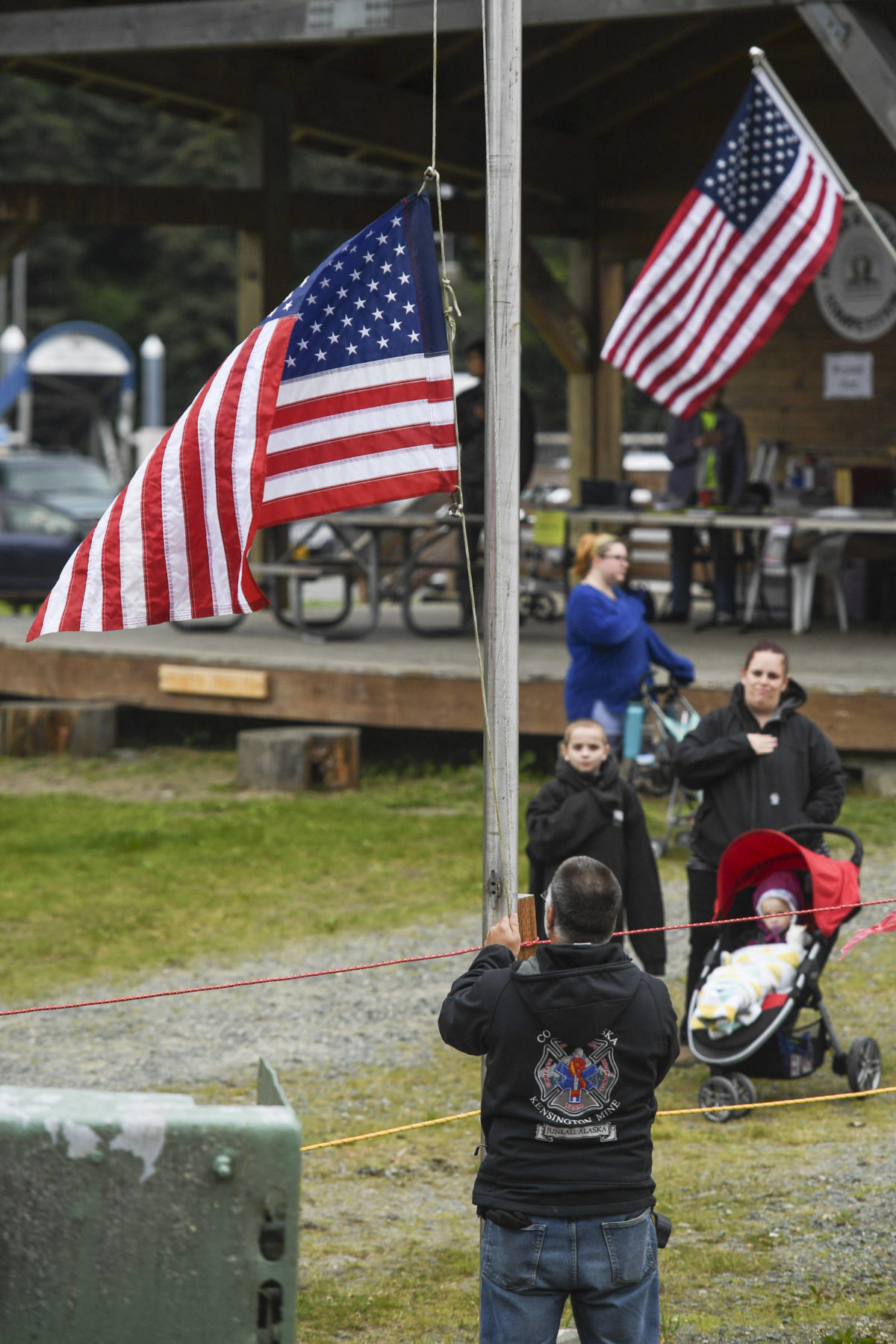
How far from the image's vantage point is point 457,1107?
238 inches

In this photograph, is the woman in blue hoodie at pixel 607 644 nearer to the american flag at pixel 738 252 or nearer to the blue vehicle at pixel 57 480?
the american flag at pixel 738 252

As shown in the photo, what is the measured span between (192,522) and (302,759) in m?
7.09

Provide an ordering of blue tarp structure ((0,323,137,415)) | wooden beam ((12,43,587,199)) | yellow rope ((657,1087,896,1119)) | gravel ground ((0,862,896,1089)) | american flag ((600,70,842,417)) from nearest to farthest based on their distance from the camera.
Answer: yellow rope ((657,1087,896,1119))
gravel ground ((0,862,896,1089))
american flag ((600,70,842,417))
wooden beam ((12,43,587,199))
blue tarp structure ((0,323,137,415))

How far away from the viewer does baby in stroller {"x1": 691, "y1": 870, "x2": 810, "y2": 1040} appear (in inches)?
228

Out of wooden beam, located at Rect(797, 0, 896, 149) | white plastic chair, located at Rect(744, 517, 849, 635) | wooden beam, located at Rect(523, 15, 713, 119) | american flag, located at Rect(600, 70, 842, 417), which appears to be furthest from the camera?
wooden beam, located at Rect(523, 15, 713, 119)

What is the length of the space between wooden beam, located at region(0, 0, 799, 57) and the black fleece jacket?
4855 mm

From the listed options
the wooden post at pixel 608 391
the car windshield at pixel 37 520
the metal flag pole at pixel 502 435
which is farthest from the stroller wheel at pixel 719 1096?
the car windshield at pixel 37 520

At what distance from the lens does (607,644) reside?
8.27m

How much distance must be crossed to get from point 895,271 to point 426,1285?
1172 cm

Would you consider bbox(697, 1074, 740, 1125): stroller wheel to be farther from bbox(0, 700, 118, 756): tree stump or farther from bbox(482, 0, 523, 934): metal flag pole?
bbox(0, 700, 118, 756): tree stump

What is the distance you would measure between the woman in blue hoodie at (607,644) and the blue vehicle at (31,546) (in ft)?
38.4

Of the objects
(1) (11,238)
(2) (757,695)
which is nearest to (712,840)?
(2) (757,695)

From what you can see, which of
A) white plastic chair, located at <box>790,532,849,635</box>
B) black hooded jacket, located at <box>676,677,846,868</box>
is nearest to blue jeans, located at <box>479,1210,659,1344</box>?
black hooded jacket, located at <box>676,677,846,868</box>

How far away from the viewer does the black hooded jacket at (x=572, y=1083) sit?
320 cm
